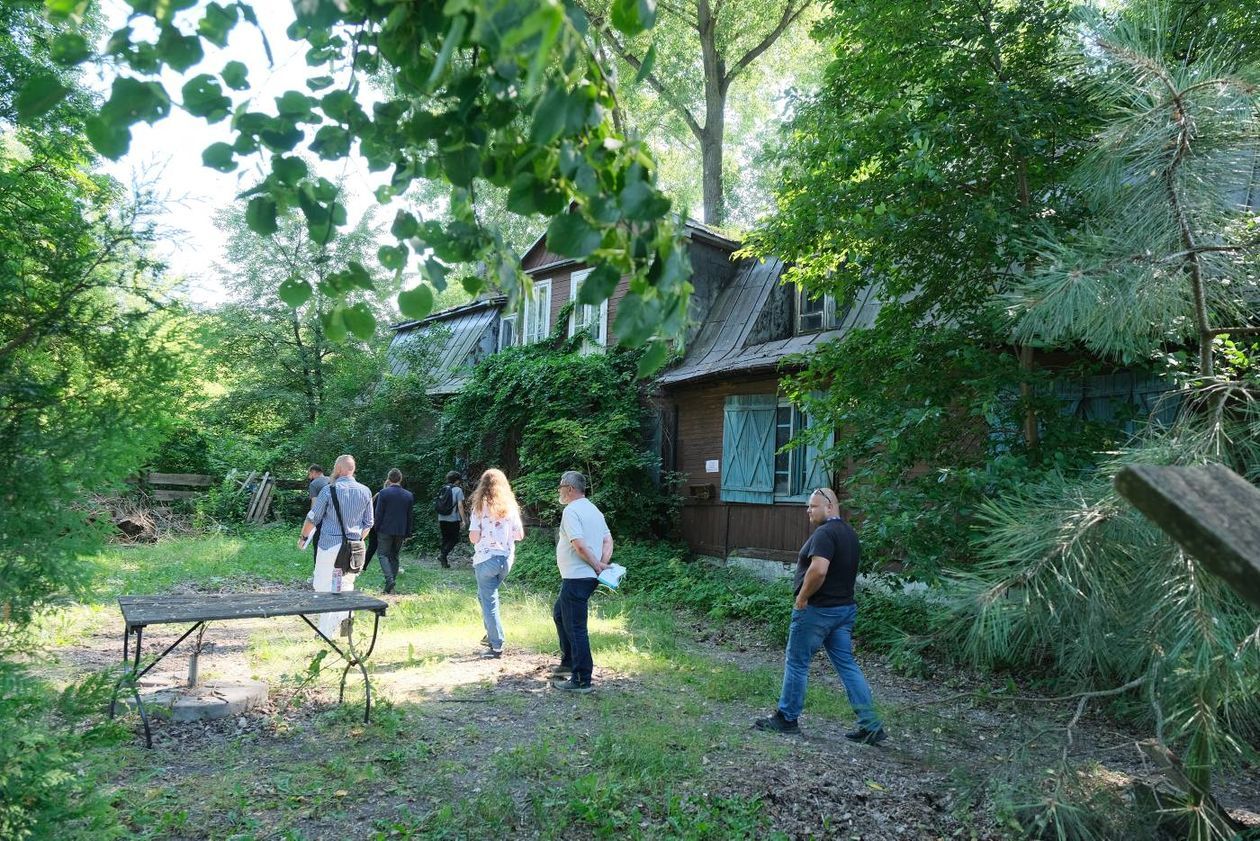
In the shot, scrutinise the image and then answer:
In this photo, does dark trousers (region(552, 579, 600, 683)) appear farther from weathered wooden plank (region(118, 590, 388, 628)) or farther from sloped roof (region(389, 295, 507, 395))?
sloped roof (region(389, 295, 507, 395))

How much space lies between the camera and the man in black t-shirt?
6.02m

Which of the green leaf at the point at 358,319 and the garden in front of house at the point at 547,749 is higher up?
the green leaf at the point at 358,319

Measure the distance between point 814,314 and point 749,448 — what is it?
2.41m

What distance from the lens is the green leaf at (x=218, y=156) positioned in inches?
82.1

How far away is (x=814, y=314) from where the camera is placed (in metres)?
14.4

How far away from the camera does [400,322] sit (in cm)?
2500

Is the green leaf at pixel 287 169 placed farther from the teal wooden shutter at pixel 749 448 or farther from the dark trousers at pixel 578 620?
the teal wooden shutter at pixel 749 448

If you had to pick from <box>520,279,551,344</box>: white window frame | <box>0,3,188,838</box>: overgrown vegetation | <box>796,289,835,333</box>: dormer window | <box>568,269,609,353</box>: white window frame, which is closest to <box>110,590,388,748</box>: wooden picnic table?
<box>0,3,188,838</box>: overgrown vegetation

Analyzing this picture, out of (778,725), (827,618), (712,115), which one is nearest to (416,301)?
(827,618)

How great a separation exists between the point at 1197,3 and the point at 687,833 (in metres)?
7.67

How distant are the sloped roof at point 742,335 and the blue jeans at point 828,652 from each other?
7.25 metres

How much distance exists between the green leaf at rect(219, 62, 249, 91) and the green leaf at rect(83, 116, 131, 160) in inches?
10.2

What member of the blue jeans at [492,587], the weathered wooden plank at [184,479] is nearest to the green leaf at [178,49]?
the blue jeans at [492,587]

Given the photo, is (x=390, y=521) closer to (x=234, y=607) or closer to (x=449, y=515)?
(x=449, y=515)
